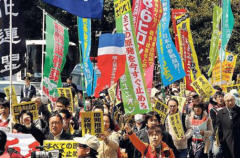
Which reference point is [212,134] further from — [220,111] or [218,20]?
[218,20]

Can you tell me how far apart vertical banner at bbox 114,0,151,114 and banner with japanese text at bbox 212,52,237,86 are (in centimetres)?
809

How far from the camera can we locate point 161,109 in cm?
1227

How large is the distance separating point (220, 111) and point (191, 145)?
1.04 metres

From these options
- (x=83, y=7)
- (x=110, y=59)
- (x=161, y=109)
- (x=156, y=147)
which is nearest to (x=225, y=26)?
(x=161, y=109)

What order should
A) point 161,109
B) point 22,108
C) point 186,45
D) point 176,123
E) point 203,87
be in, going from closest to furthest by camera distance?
point 22,108 → point 176,123 → point 161,109 → point 203,87 → point 186,45

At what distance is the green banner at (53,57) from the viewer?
45.6ft

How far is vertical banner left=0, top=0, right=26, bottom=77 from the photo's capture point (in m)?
9.24

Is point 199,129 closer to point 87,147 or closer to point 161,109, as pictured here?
point 161,109

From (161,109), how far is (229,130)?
7.09 feet

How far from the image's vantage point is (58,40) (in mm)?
14547

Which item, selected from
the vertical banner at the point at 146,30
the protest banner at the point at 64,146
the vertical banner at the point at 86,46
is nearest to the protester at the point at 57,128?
the protest banner at the point at 64,146

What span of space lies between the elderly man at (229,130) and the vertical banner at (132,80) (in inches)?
112

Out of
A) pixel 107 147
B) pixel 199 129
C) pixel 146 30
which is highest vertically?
pixel 146 30

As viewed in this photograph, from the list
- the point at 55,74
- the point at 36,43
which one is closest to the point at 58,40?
the point at 55,74
